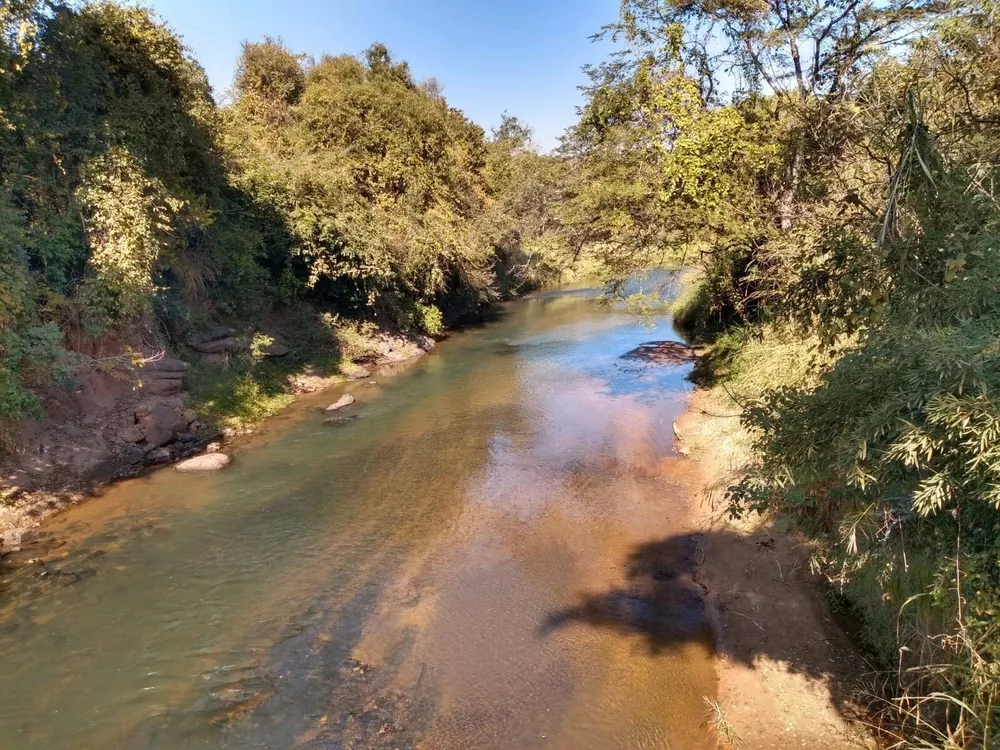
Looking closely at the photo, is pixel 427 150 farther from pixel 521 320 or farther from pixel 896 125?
pixel 896 125

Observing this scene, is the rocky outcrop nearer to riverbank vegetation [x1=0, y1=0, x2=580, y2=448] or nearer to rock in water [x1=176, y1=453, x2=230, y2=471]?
riverbank vegetation [x1=0, y1=0, x2=580, y2=448]

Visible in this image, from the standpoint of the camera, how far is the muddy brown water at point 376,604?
6524 mm

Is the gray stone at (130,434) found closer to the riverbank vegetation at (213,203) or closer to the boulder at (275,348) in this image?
the riverbank vegetation at (213,203)

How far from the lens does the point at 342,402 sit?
59.7 ft

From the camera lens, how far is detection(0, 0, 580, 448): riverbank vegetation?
1199cm

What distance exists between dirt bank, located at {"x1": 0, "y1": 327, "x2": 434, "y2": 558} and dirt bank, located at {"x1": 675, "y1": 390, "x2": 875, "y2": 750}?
465 inches

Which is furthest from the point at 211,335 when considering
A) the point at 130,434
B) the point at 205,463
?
the point at 205,463

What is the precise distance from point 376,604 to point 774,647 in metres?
5.55

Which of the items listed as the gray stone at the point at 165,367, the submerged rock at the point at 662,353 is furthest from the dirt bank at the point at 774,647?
the gray stone at the point at 165,367

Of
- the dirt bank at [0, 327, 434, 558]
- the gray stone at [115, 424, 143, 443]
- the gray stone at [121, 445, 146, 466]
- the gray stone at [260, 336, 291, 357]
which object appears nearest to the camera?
the dirt bank at [0, 327, 434, 558]

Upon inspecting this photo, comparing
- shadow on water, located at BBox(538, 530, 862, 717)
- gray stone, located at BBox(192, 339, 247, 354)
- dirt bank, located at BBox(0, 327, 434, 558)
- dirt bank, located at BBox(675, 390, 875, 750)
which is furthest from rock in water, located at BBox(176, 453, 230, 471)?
dirt bank, located at BBox(675, 390, 875, 750)

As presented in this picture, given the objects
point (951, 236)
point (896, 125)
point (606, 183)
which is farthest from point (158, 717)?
point (606, 183)

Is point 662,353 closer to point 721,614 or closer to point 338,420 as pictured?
point 338,420

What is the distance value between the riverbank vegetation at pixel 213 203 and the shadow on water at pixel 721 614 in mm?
11221
